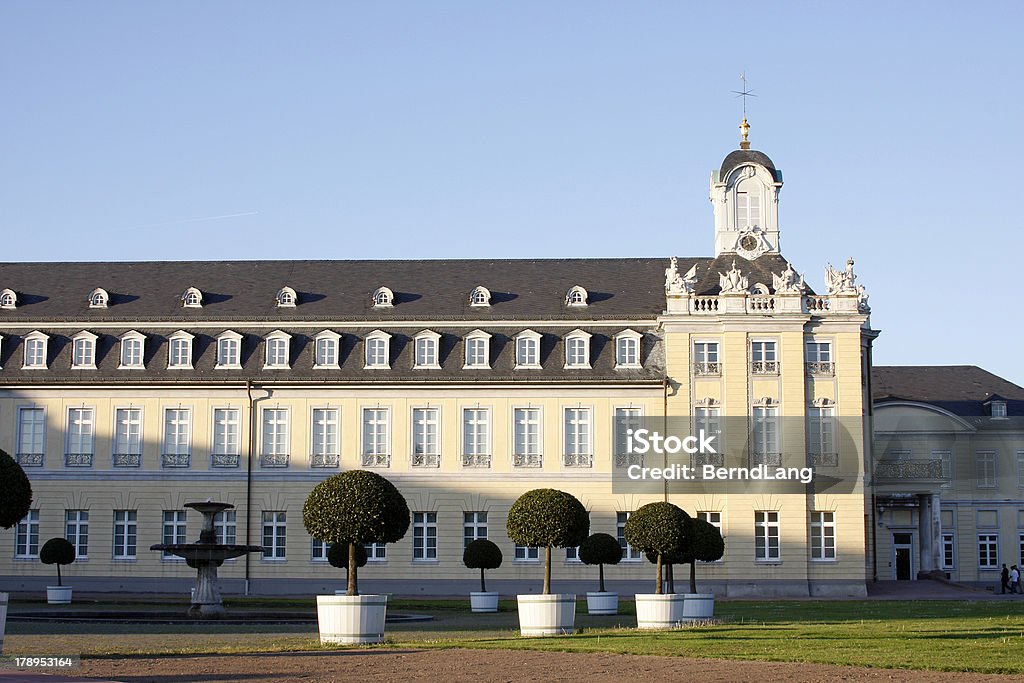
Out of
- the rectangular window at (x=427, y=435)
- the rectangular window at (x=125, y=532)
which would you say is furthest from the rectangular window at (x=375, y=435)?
the rectangular window at (x=125, y=532)

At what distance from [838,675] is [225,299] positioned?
39437 millimetres

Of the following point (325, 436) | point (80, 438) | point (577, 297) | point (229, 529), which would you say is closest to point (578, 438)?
point (577, 297)

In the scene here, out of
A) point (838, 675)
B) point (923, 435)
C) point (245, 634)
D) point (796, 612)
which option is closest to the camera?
point (838, 675)

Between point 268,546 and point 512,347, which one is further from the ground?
point 512,347

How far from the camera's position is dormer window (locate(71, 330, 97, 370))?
5394 centimetres

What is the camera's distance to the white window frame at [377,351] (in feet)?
175

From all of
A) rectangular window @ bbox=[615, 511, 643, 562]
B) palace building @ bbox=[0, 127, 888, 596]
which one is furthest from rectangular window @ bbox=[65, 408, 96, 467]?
rectangular window @ bbox=[615, 511, 643, 562]

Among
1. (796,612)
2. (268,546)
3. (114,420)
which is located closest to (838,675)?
(796,612)

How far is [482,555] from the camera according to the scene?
1842 inches

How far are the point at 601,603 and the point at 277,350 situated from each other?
67.6ft

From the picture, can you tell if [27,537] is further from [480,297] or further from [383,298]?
[480,297]

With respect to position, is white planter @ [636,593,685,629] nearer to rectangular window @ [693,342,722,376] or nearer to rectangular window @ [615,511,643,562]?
rectangular window @ [615,511,643,562]

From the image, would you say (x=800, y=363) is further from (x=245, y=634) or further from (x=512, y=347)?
(x=245, y=634)

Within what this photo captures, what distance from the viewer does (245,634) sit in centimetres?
2984
